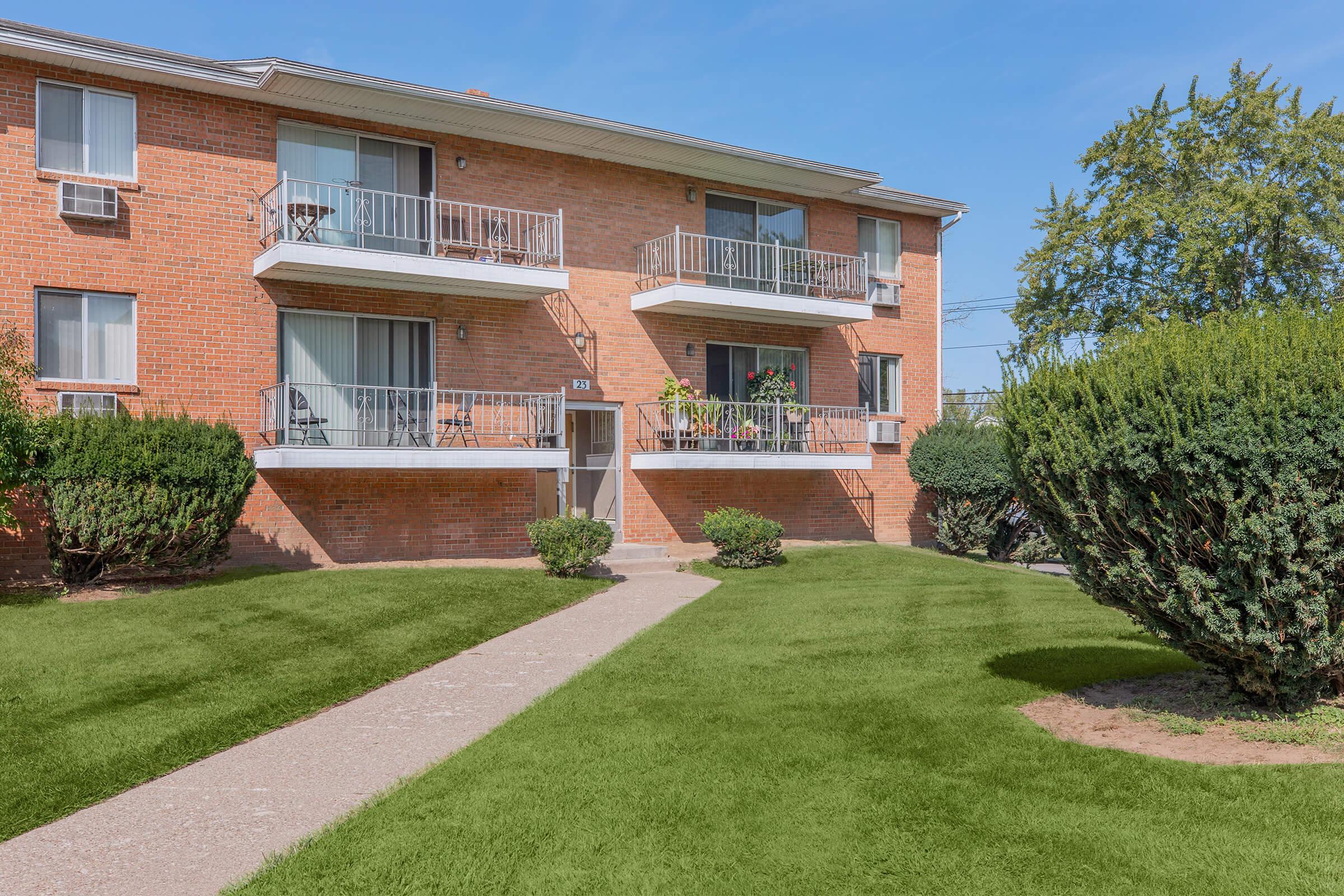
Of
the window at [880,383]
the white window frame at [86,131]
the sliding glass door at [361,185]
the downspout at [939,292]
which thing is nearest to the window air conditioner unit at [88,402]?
the white window frame at [86,131]

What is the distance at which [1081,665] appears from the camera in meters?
8.22

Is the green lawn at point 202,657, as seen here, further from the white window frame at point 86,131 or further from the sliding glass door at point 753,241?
the sliding glass door at point 753,241

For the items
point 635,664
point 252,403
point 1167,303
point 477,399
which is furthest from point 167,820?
point 1167,303

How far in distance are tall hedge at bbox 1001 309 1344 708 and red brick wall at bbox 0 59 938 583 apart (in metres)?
11.5

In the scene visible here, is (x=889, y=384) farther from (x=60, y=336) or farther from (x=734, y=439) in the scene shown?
(x=60, y=336)

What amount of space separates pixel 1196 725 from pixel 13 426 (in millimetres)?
11695

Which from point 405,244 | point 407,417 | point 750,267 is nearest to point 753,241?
point 750,267

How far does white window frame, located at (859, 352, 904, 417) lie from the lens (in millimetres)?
21797

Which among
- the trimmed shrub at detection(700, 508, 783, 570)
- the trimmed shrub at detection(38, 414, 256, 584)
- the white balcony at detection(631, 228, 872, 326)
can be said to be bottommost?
the trimmed shrub at detection(700, 508, 783, 570)

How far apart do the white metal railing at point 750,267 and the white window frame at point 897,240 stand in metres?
0.38

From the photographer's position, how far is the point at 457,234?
1670 centimetres

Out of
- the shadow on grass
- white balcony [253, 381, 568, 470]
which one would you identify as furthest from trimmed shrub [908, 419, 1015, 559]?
the shadow on grass

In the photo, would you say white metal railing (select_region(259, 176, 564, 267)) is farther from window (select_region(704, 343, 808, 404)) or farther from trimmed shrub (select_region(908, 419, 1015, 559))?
trimmed shrub (select_region(908, 419, 1015, 559))

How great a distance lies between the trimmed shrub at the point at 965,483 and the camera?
782 inches
